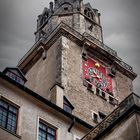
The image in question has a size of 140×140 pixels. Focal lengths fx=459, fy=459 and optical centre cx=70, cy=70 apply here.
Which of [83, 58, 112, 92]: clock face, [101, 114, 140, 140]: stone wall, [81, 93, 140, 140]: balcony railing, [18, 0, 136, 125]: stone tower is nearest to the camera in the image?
[101, 114, 140, 140]: stone wall

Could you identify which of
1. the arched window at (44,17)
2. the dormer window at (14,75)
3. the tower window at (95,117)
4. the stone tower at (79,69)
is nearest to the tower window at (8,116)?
the dormer window at (14,75)

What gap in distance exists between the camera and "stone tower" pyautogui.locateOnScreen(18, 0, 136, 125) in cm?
4809

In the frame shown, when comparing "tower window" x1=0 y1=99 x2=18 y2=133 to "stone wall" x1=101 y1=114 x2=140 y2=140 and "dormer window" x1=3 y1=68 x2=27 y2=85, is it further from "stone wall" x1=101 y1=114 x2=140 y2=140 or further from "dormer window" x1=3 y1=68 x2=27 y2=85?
"stone wall" x1=101 y1=114 x2=140 y2=140

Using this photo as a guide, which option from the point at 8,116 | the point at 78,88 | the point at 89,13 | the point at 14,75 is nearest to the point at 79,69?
the point at 78,88

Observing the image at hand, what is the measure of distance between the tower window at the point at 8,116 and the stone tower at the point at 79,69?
22544mm

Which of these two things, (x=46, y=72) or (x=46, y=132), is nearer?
(x=46, y=132)

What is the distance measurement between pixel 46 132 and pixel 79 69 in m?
27.3

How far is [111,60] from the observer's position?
55.6 meters

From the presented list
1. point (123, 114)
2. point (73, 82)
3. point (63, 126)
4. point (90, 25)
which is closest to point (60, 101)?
point (63, 126)

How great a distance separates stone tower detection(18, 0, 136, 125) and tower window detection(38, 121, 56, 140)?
69.1 ft

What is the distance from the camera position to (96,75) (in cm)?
5262

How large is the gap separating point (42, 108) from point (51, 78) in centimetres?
2477

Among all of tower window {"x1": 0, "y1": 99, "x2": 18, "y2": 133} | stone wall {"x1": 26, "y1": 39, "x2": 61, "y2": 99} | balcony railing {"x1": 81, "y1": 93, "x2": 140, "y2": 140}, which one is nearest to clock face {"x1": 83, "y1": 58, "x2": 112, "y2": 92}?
stone wall {"x1": 26, "y1": 39, "x2": 61, "y2": 99}

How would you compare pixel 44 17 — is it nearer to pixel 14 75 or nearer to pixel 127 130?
pixel 14 75
